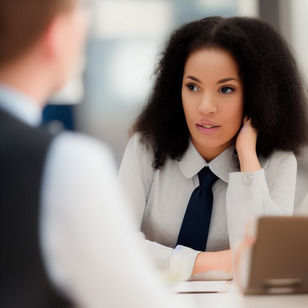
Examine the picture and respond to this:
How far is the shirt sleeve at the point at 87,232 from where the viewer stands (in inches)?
33.0

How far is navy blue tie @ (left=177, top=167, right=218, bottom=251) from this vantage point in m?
2.21

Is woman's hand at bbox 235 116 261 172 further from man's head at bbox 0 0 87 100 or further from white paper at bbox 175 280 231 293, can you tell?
man's head at bbox 0 0 87 100

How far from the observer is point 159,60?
8.13 feet

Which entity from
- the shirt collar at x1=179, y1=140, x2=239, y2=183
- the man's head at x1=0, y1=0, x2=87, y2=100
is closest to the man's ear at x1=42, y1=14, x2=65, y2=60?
the man's head at x1=0, y1=0, x2=87, y2=100

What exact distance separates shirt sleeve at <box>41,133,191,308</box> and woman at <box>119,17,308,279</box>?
1.21 metres

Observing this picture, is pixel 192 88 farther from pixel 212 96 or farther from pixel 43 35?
pixel 43 35

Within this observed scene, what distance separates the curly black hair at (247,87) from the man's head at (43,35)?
1.37 meters

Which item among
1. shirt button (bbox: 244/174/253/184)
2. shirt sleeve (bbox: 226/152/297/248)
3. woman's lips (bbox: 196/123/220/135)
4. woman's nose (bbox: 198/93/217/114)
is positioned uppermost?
woman's nose (bbox: 198/93/217/114)

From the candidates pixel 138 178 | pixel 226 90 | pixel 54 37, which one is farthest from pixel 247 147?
pixel 54 37

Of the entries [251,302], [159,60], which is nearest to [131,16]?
[159,60]

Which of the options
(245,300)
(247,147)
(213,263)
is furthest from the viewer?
Answer: (247,147)

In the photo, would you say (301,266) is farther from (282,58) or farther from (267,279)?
(282,58)

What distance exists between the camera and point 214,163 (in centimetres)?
230

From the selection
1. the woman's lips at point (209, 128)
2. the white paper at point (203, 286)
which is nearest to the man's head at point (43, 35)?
the white paper at point (203, 286)
